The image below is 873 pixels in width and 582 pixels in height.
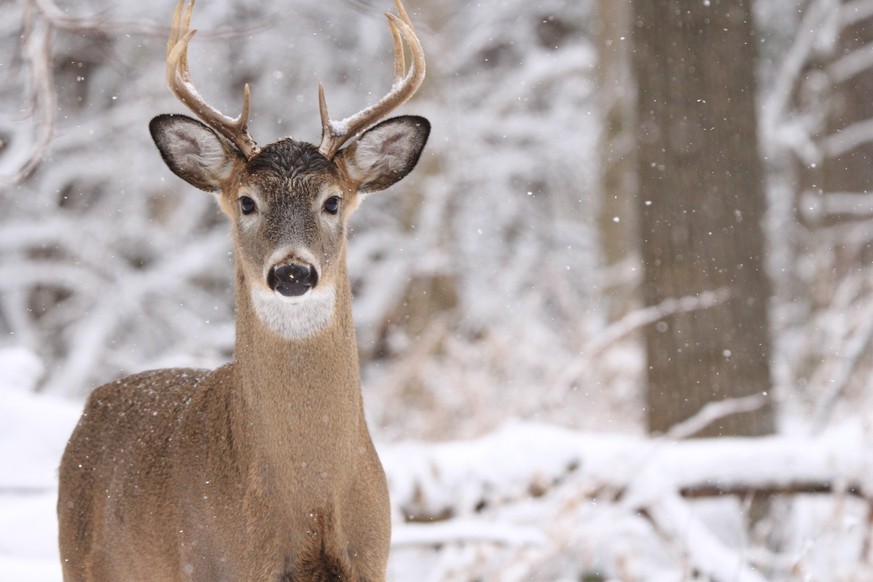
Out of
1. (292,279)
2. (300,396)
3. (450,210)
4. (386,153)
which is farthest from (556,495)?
(450,210)

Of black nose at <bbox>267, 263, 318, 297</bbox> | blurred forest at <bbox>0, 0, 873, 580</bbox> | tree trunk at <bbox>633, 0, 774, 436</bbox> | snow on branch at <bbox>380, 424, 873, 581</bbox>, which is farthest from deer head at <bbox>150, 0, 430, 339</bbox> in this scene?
blurred forest at <bbox>0, 0, 873, 580</bbox>

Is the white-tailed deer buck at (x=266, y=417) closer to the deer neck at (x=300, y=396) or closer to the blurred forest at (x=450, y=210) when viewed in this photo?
the deer neck at (x=300, y=396)

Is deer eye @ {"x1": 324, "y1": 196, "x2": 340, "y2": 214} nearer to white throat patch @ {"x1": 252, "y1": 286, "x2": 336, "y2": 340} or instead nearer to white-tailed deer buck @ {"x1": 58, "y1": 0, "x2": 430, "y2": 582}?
white-tailed deer buck @ {"x1": 58, "y1": 0, "x2": 430, "y2": 582}

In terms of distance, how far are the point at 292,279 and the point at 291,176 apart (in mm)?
396

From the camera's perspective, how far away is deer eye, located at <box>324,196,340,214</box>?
11.8 ft

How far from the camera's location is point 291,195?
351 cm

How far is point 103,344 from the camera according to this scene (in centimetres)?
1201

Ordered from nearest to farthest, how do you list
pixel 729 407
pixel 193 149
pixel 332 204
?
pixel 332 204
pixel 193 149
pixel 729 407

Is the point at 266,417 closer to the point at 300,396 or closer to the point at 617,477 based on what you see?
the point at 300,396

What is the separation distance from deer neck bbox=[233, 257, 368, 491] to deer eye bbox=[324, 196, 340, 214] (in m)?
0.20

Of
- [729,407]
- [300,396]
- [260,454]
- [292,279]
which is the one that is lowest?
[729,407]

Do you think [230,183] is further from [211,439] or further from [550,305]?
[550,305]

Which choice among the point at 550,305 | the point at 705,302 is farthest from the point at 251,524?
the point at 550,305

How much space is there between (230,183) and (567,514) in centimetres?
216
